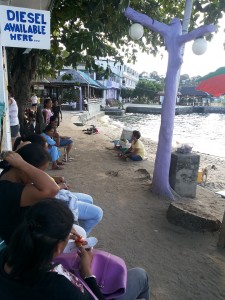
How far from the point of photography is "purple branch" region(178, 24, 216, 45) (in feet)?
16.6

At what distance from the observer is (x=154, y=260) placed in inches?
138

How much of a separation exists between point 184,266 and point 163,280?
16.3 inches

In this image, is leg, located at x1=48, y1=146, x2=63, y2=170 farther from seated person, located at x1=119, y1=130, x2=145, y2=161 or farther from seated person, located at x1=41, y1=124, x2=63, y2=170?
seated person, located at x1=119, y1=130, x2=145, y2=161

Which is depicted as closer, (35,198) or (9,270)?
(9,270)

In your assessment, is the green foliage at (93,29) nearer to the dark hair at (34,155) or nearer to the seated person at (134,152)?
the seated person at (134,152)

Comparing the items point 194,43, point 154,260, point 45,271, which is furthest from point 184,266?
point 194,43

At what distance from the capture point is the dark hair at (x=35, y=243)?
1.22 meters

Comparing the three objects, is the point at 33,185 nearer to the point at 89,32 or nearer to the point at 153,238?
the point at 153,238

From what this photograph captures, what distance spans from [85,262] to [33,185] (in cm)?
60

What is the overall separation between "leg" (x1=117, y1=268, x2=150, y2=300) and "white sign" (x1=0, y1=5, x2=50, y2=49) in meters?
2.94

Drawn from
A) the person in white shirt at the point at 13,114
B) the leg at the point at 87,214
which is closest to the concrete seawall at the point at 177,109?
the person in white shirt at the point at 13,114

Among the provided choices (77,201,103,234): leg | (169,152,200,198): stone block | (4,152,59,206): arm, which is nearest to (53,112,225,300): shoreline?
(169,152,200,198): stone block

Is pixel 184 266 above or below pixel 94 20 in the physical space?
below

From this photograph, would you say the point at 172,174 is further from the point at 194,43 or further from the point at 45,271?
the point at 45,271
